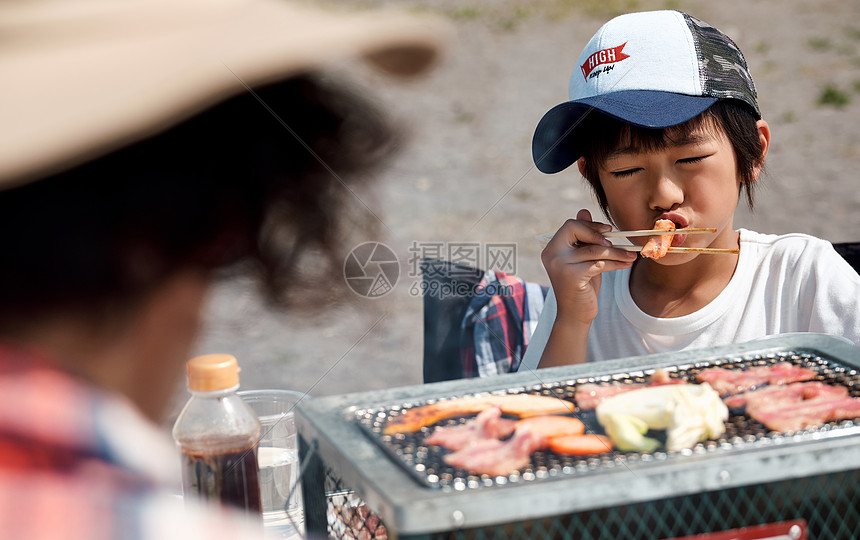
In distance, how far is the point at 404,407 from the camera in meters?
1.25

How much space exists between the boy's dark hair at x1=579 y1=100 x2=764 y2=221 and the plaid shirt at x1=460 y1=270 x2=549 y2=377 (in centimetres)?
47

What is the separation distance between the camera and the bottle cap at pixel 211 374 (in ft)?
3.90

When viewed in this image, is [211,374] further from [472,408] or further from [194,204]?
[194,204]

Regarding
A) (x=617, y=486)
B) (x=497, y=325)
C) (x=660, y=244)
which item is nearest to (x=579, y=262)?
(x=660, y=244)

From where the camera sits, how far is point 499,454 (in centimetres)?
107

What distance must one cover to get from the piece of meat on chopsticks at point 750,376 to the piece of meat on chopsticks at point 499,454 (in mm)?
334

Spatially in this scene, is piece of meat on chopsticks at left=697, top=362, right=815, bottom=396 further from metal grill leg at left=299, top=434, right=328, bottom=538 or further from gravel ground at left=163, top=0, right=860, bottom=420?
gravel ground at left=163, top=0, right=860, bottom=420

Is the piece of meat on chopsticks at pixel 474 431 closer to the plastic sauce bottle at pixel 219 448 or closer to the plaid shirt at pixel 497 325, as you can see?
the plastic sauce bottle at pixel 219 448

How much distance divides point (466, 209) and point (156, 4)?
19.5ft

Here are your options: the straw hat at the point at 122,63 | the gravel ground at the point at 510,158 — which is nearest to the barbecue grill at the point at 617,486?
the straw hat at the point at 122,63

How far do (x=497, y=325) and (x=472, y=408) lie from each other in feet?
3.93

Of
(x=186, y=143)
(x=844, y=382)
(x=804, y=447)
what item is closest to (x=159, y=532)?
(x=186, y=143)

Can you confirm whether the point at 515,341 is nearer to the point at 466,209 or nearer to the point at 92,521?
the point at 92,521

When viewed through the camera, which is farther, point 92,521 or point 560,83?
point 560,83
